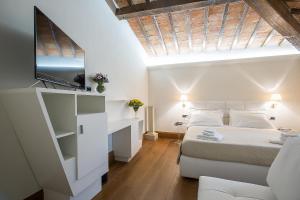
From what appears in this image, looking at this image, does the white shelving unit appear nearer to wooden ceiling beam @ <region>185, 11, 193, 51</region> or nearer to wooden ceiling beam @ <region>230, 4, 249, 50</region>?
wooden ceiling beam @ <region>185, 11, 193, 51</region>

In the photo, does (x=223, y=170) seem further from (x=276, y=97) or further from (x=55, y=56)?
(x=276, y=97)

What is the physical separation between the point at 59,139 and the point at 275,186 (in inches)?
74.0

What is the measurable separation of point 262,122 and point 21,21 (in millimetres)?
4301

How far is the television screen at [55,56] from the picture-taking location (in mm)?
1338

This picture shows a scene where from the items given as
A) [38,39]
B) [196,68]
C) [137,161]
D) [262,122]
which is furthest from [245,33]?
[38,39]

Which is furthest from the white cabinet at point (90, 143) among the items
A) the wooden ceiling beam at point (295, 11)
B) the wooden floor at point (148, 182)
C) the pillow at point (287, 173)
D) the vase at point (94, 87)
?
the wooden ceiling beam at point (295, 11)

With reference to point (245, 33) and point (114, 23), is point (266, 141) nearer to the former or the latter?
point (245, 33)

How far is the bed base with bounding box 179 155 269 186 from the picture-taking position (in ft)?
6.39

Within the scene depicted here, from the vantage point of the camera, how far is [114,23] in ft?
10.2

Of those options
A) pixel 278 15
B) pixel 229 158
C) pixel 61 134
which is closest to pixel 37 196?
pixel 61 134

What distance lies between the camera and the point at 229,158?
6.81ft

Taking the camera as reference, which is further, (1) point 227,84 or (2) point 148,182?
(1) point 227,84

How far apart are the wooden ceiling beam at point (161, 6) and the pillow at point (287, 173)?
8.39ft

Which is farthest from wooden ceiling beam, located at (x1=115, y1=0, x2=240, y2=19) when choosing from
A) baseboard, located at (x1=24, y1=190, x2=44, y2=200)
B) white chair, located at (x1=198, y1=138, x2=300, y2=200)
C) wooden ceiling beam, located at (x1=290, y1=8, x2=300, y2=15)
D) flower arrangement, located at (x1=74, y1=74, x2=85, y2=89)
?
baseboard, located at (x1=24, y1=190, x2=44, y2=200)
